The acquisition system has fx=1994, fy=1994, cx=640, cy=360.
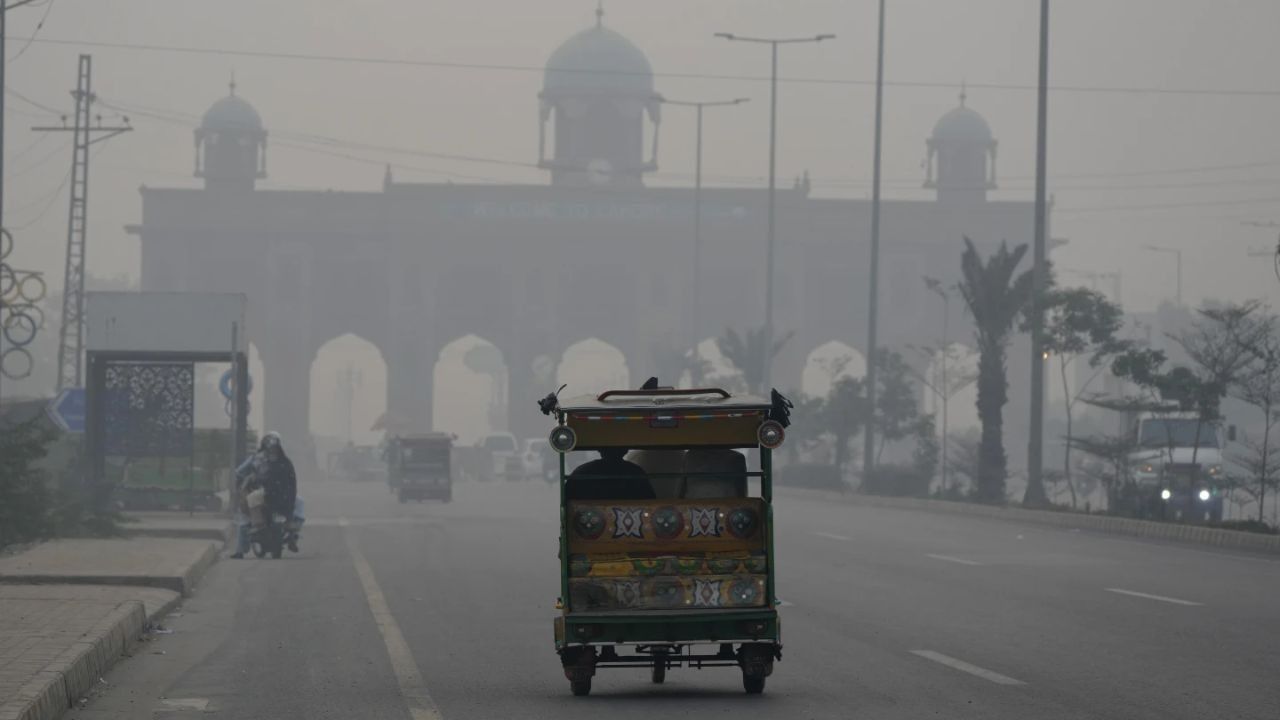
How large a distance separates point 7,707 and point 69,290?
43.7m

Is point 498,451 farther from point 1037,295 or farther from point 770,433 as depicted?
point 770,433

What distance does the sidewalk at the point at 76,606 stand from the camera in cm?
1005

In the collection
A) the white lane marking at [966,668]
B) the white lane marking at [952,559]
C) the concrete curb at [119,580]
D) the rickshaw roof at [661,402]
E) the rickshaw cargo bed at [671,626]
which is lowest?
the concrete curb at [119,580]

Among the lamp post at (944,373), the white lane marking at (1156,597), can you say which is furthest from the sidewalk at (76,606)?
the lamp post at (944,373)

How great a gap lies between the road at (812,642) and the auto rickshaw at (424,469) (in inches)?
1007

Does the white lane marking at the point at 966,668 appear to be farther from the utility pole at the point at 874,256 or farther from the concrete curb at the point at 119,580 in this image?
the utility pole at the point at 874,256

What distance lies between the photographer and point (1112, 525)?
28.5 m

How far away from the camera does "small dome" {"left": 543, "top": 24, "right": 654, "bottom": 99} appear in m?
96.8

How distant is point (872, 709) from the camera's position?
970 cm

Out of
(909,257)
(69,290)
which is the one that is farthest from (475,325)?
(69,290)

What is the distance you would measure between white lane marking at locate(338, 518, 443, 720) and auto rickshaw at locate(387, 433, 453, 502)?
97.5ft

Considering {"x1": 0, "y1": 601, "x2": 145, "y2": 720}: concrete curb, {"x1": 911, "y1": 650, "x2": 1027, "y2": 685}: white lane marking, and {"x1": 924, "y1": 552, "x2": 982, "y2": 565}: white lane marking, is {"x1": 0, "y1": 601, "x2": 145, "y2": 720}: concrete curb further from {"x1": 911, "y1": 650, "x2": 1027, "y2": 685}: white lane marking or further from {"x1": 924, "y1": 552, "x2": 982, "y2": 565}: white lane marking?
{"x1": 924, "y1": 552, "x2": 982, "y2": 565}: white lane marking

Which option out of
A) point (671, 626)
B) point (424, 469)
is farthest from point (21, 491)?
point (424, 469)

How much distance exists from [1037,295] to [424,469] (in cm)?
1990
